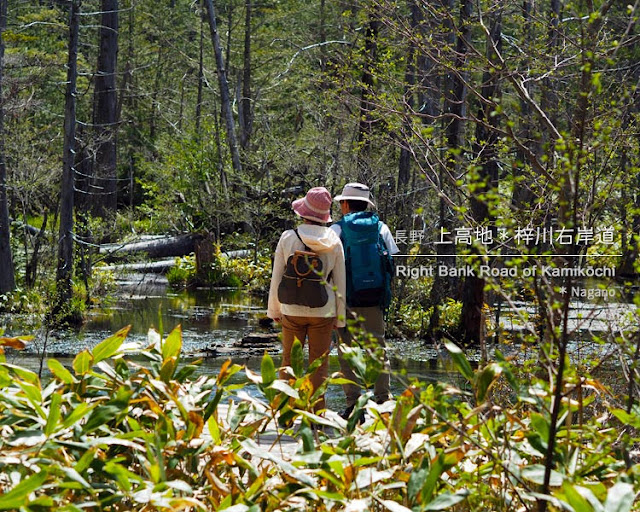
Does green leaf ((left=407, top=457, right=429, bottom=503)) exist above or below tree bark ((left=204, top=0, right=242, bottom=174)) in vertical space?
below

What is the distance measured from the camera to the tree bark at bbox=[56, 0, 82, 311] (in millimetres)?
14867

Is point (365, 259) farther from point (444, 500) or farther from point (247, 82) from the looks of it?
point (247, 82)

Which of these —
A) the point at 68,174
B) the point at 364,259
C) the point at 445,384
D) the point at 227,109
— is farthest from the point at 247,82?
the point at 445,384

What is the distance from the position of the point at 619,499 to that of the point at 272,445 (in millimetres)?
1295

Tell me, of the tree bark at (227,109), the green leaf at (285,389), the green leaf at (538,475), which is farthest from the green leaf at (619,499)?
the tree bark at (227,109)

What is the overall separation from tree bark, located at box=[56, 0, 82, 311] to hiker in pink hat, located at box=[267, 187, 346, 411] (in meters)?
9.20

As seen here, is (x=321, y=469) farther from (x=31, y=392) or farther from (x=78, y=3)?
(x=78, y=3)

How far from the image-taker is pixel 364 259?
676 centimetres

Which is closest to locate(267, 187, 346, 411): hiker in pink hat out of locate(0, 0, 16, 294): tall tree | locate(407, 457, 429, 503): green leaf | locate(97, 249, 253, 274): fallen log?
locate(407, 457, 429, 503): green leaf

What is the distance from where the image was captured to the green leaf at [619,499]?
2.32m

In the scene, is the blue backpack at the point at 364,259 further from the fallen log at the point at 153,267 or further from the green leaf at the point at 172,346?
the fallen log at the point at 153,267

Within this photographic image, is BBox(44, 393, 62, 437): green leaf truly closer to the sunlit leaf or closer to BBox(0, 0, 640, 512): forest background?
BBox(0, 0, 640, 512): forest background

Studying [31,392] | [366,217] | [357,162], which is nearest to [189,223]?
[357,162]

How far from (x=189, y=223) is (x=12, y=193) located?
567 centimetres
